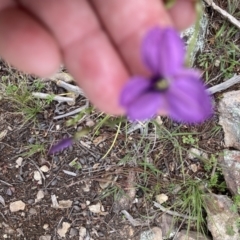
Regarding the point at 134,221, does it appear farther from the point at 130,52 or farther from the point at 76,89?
the point at 130,52

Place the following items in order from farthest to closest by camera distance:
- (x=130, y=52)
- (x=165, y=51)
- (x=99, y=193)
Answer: (x=99, y=193) → (x=130, y=52) → (x=165, y=51)

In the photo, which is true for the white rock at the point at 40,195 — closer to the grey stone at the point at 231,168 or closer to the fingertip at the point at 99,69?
the grey stone at the point at 231,168

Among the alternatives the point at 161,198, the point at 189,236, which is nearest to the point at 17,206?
the point at 161,198

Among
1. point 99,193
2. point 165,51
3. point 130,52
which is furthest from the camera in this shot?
point 99,193

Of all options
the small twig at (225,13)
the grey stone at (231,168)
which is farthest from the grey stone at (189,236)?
the small twig at (225,13)

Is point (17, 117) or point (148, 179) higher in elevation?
point (17, 117)

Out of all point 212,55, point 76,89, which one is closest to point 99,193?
point 76,89

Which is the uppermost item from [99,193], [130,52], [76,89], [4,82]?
[130,52]

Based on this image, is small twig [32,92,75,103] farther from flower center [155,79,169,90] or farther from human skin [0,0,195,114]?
flower center [155,79,169,90]
